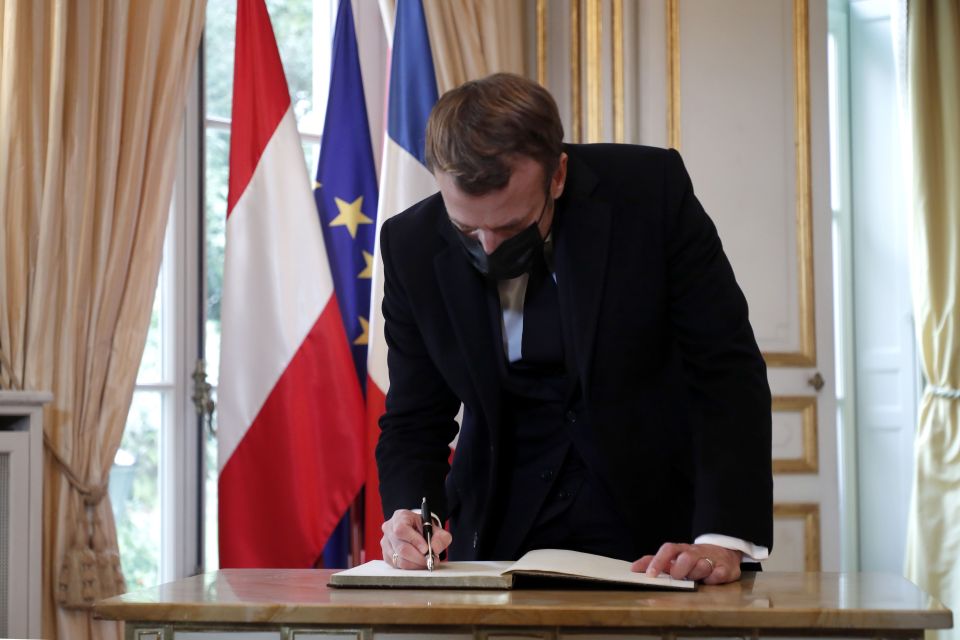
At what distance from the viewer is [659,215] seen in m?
2.02

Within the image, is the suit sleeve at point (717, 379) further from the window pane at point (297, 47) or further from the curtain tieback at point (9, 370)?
the window pane at point (297, 47)

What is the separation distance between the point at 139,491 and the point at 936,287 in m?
3.01

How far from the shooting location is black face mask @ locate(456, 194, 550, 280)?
1938mm

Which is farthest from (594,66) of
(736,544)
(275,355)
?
(736,544)

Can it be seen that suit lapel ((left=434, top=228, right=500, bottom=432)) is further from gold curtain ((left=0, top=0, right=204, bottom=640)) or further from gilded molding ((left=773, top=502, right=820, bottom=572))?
gilded molding ((left=773, top=502, right=820, bottom=572))

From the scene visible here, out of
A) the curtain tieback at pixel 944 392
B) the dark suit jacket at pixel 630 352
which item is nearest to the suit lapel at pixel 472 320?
the dark suit jacket at pixel 630 352

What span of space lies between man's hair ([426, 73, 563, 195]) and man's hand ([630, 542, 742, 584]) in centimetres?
58

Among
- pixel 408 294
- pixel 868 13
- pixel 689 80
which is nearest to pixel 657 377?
pixel 408 294

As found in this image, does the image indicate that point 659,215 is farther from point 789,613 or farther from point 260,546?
point 260,546

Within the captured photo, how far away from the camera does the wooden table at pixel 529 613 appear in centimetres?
142

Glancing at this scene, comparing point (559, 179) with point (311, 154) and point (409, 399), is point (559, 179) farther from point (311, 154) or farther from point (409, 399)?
A: point (311, 154)

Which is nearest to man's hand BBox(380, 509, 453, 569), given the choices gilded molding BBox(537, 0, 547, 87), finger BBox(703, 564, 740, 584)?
finger BBox(703, 564, 740, 584)

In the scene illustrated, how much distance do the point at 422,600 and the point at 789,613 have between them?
0.44 meters

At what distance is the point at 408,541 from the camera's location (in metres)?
1.82
